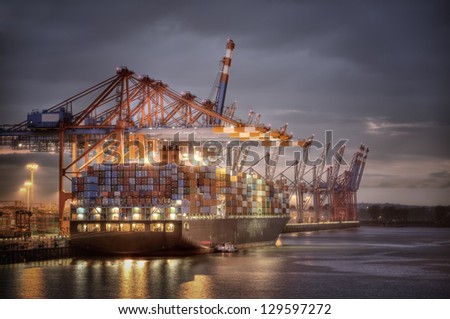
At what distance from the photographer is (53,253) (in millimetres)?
45438

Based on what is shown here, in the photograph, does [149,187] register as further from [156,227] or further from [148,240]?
[148,240]

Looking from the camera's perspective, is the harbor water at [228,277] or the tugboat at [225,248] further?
the tugboat at [225,248]

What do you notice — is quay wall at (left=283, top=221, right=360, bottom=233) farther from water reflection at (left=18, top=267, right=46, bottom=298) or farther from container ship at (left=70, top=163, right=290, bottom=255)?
water reflection at (left=18, top=267, right=46, bottom=298)

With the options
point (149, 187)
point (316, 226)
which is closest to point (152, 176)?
point (149, 187)

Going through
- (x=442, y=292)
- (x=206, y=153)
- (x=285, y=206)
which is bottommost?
(x=442, y=292)

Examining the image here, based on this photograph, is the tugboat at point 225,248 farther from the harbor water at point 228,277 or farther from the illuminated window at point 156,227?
the illuminated window at point 156,227

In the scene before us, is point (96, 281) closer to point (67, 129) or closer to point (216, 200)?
point (216, 200)

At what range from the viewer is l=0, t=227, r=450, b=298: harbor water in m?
30.5

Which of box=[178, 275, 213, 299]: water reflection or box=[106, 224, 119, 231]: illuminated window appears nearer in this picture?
box=[178, 275, 213, 299]: water reflection

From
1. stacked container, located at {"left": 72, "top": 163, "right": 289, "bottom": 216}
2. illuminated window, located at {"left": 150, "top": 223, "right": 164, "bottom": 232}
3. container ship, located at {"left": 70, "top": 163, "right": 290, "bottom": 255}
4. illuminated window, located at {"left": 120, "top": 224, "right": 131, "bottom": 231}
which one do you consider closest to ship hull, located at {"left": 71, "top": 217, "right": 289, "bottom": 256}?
container ship, located at {"left": 70, "top": 163, "right": 290, "bottom": 255}

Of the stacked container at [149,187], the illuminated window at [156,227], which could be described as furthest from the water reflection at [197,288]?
the stacked container at [149,187]

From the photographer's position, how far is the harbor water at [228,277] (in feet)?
100
